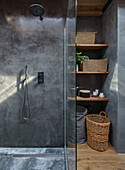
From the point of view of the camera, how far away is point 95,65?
183 centimetres

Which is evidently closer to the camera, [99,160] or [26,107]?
[99,160]

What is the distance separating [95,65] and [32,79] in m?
1.10

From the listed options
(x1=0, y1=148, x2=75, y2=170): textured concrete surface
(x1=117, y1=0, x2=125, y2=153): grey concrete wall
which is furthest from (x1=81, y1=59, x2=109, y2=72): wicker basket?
(x1=0, y1=148, x2=75, y2=170): textured concrete surface

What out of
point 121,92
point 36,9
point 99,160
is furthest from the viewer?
point 121,92

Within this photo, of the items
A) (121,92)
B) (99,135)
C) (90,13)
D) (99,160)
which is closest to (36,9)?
(90,13)

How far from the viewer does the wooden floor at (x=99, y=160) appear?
1.37m

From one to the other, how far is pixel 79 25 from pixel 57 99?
4.99 ft

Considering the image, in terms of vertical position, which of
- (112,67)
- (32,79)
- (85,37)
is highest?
(85,37)

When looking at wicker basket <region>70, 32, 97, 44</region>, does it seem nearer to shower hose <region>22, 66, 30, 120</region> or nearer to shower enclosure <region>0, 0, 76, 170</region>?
shower enclosure <region>0, 0, 76, 170</region>

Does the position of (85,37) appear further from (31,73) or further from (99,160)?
(99,160)

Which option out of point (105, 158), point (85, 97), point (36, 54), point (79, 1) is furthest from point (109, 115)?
point (79, 1)

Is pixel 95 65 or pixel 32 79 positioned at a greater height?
pixel 95 65

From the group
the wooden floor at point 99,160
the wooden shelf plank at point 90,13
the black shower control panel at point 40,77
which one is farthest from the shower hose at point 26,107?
the wooden shelf plank at point 90,13

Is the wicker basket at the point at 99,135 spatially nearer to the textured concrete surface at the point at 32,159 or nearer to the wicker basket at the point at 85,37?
the textured concrete surface at the point at 32,159
